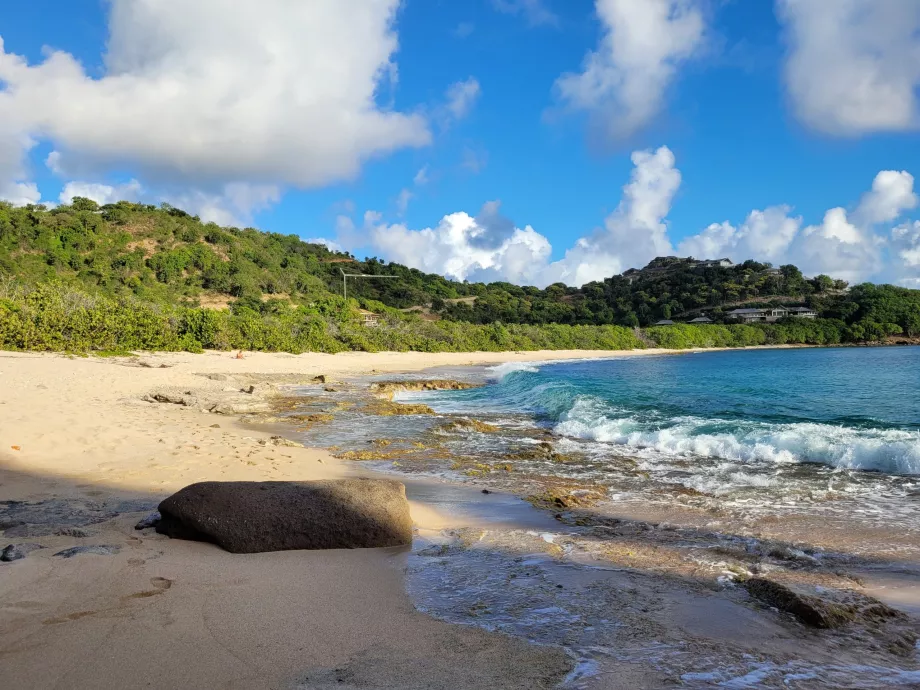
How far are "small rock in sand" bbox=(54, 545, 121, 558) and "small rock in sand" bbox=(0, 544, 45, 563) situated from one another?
0.21 meters

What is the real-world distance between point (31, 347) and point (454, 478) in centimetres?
2670

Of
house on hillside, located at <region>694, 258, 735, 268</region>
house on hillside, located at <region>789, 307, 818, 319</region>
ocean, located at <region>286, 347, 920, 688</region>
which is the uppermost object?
house on hillside, located at <region>694, 258, 735, 268</region>

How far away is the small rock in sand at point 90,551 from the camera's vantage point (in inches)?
165

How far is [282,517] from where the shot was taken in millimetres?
4930

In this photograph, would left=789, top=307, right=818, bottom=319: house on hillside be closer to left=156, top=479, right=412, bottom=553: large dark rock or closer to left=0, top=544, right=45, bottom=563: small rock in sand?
left=156, top=479, right=412, bottom=553: large dark rock

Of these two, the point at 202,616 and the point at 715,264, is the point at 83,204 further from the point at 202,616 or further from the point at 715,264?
the point at 715,264

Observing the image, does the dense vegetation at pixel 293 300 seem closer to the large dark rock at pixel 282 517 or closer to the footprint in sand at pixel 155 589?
the large dark rock at pixel 282 517

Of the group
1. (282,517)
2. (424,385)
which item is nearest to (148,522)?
(282,517)

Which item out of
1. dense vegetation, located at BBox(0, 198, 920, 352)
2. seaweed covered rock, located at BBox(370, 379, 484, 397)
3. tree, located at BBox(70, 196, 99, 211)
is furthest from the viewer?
tree, located at BBox(70, 196, 99, 211)

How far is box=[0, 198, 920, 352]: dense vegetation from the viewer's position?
32.1m

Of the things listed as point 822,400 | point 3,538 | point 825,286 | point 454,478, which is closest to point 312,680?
point 3,538

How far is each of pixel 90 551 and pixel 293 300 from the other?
7201 cm

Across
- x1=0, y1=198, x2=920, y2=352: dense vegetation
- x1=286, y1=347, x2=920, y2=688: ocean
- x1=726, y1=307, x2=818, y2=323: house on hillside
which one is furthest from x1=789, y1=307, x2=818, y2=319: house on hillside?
x1=286, y1=347, x2=920, y2=688: ocean

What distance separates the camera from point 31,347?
84.5ft
